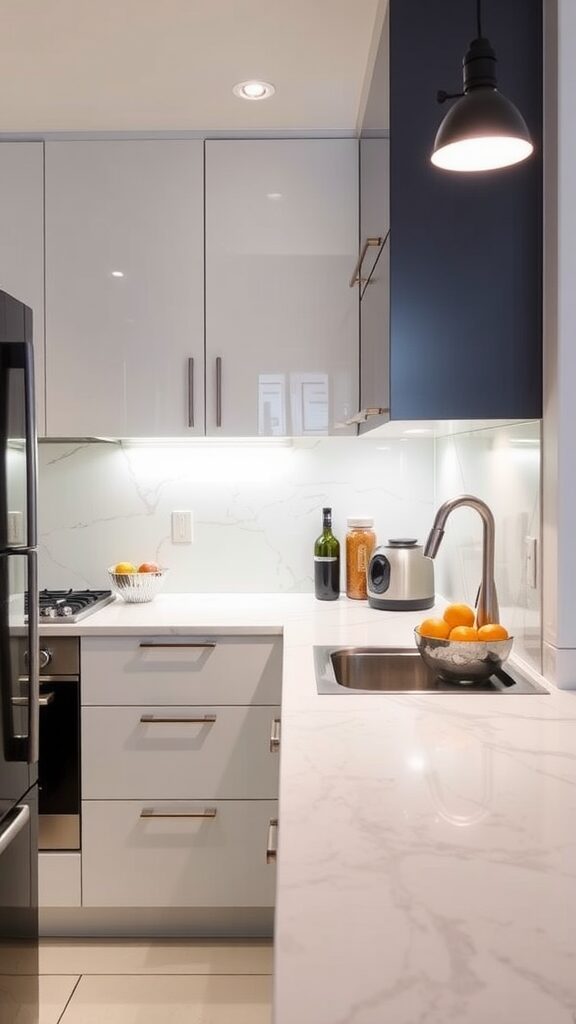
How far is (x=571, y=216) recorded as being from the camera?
1.63 m

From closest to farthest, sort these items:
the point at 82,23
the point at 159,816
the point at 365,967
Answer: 1. the point at 365,967
2. the point at 82,23
3. the point at 159,816

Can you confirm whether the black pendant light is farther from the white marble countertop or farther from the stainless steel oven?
the stainless steel oven

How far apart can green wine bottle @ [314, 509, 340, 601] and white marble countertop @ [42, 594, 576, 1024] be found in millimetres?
1128

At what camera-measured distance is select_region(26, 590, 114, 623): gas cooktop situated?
2.39 metres

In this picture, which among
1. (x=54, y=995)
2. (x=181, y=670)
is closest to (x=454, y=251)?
(x=181, y=670)

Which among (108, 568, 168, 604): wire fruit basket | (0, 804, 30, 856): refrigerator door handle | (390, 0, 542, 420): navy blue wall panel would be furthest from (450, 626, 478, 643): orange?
(108, 568, 168, 604): wire fruit basket

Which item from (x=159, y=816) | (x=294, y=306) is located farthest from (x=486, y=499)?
(x=159, y=816)

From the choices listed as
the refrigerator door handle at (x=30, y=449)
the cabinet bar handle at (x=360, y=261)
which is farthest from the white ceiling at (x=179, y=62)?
the refrigerator door handle at (x=30, y=449)

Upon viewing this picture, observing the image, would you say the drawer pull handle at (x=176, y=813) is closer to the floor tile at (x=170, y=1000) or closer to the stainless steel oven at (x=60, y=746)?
the stainless steel oven at (x=60, y=746)

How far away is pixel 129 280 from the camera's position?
103 inches

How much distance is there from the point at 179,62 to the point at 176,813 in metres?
2.08

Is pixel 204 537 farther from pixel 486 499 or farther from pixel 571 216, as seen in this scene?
pixel 571 216

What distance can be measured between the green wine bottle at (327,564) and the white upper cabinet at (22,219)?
1.00 meters

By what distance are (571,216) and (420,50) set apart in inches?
19.3
